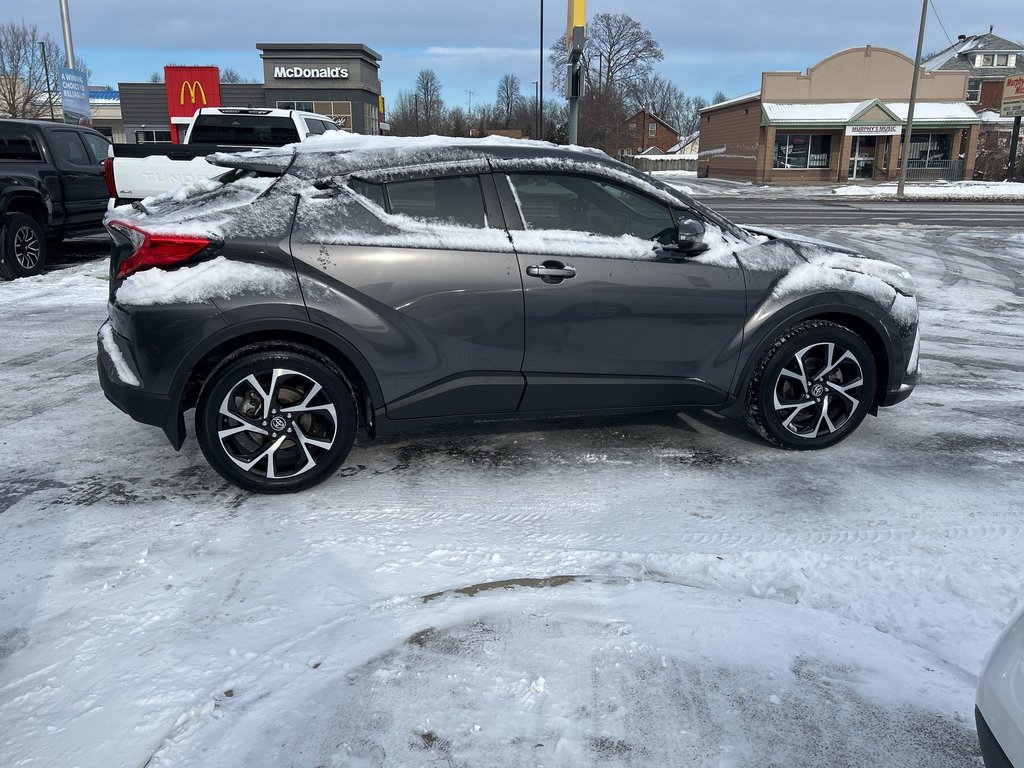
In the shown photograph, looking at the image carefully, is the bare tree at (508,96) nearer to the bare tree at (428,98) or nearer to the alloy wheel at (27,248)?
the bare tree at (428,98)

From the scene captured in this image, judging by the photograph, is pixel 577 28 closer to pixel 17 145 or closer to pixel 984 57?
pixel 17 145

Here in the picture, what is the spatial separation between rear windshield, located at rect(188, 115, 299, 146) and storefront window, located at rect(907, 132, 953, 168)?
41945mm

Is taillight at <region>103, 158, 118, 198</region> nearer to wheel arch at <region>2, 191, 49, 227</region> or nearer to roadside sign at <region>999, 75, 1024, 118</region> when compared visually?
wheel arch at <region>2, 191, 49, 227</region>

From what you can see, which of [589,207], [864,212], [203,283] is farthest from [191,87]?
[589,207]

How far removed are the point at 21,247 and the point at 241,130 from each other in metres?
4.14

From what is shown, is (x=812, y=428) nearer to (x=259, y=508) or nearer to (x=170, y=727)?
(x=259, y=508)

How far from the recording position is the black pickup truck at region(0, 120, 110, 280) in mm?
10570

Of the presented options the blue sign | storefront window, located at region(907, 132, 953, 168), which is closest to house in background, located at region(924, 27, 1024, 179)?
storefront window, located at region(907, 132, 953, 168)

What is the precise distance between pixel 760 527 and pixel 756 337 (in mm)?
1172

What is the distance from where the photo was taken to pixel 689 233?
4293mm

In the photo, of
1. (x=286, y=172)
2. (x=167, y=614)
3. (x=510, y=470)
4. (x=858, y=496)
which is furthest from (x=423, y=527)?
(x=858, y=496)

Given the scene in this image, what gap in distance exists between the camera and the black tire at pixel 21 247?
A: 413 inches

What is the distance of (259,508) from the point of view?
4.09 m

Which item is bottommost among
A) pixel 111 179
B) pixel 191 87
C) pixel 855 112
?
pixel 111 179
